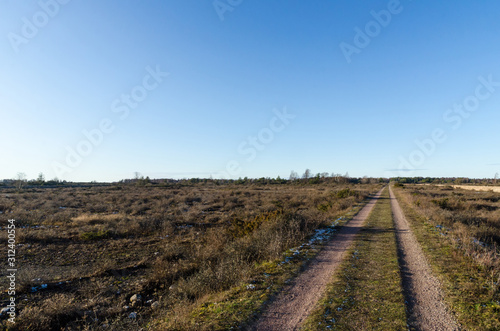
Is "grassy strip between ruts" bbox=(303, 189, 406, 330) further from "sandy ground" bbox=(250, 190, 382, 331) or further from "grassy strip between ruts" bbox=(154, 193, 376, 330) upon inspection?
"grassy strip between ruts" bbox=(154, 193, 376, 330)

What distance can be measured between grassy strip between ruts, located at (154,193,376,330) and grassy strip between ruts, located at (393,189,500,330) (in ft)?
13.5

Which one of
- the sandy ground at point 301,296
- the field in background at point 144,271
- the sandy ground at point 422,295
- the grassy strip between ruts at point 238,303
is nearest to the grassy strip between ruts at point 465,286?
the sandy ground at point 422,295

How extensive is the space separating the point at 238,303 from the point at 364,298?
3.18 m

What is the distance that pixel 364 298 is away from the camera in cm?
629

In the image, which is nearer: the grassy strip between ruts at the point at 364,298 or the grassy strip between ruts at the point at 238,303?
the grassy strip between ruts at the point at 364,298

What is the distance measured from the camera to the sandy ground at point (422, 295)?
5.23 meters

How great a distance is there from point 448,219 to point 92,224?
84.3ft

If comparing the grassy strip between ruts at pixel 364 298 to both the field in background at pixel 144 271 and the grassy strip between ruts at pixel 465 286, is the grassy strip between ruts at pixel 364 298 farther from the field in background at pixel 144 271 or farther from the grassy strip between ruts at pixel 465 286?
the field in background at pixel 144 271

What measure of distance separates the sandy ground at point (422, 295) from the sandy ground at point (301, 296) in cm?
206

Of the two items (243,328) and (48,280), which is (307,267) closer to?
(243,328)

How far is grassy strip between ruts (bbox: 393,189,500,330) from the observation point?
5.36m

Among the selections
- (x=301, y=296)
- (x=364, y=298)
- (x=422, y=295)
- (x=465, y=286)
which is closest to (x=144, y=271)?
(x=301, y=296)

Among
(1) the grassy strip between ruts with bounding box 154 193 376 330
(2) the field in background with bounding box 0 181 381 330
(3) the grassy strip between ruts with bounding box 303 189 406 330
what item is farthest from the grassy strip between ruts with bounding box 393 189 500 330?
(2) the field in background with bounding box 0 181 381 330

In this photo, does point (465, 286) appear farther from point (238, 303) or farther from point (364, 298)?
point (238, 303)
